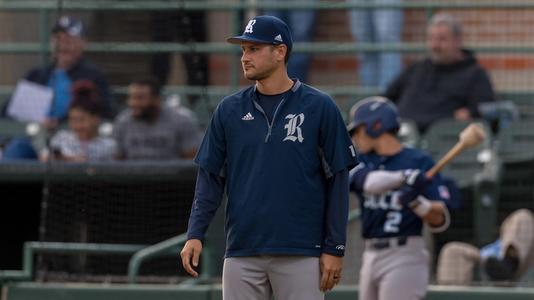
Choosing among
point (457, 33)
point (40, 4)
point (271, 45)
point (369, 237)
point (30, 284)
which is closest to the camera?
point (271, 45)

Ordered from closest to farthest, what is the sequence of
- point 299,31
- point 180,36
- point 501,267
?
1. point 501,267
2. point 180,36
3. point 299,31

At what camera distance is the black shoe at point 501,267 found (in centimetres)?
934

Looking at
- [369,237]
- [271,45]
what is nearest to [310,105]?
[271,45]

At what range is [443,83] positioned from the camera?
10523 millimetres

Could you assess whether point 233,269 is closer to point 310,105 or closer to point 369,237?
point 310,105

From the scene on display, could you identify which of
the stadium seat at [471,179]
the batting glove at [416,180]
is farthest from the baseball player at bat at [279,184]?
the stadium seat at [471,179]

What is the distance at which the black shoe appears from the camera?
9.34 m

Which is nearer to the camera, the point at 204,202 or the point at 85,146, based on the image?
the point at 204,202

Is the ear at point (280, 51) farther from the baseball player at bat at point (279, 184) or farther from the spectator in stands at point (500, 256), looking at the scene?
the spectator in stands at point (500, 256)

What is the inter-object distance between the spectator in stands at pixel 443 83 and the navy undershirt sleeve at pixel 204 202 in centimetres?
439

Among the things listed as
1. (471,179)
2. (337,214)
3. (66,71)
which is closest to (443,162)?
(471,179)

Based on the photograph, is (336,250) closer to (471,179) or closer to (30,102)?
(471,179)

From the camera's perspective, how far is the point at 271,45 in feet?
20.2

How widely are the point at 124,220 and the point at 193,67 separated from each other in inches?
52.4
